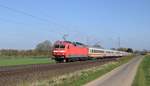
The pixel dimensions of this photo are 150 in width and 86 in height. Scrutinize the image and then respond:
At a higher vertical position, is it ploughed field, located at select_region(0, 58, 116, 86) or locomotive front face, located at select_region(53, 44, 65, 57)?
locomotive front face, located at select_region(53, 44, 65, 57)

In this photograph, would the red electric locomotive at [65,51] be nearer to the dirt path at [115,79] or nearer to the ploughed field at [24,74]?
the ploughed field at [24,74]

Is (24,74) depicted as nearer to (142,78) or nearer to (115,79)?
(115,79)

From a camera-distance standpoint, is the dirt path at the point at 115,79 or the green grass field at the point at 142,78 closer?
the dirt path at the point at 115,79

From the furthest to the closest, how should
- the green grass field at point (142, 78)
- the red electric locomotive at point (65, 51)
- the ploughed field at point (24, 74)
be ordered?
the red electric locomotive at point (65, 51) → the ploughed field at point (24, 74) → the green grass field at point (142, 78)

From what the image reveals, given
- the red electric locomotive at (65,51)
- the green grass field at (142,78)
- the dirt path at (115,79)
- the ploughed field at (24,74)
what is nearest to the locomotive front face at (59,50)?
the red electric locomotive at (65,51)

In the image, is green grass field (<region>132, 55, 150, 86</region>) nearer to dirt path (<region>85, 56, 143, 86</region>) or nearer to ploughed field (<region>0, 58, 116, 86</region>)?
dirt path (<region>85, 56, 143, 86</region>)

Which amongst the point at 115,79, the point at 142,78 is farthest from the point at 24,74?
the point at 142,78

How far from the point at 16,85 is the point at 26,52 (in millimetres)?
87597

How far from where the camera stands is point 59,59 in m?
57.4

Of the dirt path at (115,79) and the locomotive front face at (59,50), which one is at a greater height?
the locomotive front face at (59,50)

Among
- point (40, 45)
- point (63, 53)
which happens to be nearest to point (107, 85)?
point (63, 53)

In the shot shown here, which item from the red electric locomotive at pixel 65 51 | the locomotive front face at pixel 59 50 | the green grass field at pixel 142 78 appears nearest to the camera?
the green grass field at pixel 142 78

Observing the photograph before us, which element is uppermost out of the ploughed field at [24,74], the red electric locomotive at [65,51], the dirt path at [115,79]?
the red electric locomotive at [65,51]

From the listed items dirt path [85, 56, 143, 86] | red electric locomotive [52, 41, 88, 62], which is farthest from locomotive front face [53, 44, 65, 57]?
dirt path [85, 56, 143, 86]
